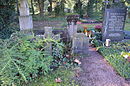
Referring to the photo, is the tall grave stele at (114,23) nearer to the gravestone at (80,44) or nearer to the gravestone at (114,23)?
the gravestone at (114,23)

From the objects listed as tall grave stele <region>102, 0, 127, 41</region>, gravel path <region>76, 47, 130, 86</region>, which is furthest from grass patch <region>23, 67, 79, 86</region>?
tall grave stele <region>102, 0, 127, 41</region>

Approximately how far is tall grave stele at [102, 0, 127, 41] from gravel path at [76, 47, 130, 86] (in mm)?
2341

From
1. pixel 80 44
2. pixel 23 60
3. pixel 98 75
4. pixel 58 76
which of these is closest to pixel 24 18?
pixel 80 44

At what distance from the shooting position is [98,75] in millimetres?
2979

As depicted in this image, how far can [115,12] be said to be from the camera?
5.50 m

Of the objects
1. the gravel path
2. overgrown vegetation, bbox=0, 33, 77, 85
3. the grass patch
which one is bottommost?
the gravel path

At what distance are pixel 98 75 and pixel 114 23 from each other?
356 cm

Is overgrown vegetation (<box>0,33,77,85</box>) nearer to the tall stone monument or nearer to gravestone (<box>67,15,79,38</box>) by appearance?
gravestone (<box>67,15,79,38</box>)

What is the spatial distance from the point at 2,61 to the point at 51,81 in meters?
1.08

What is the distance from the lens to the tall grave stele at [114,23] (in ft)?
18.1

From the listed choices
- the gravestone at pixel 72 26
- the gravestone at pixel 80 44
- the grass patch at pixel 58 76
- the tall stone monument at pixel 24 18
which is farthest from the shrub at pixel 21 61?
the tall stone monument at pixel 24 18

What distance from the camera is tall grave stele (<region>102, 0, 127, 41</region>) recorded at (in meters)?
5.51

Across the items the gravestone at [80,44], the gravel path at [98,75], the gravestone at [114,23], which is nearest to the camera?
the gravel path at [98,75]

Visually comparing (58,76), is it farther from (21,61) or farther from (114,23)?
(114,23)
